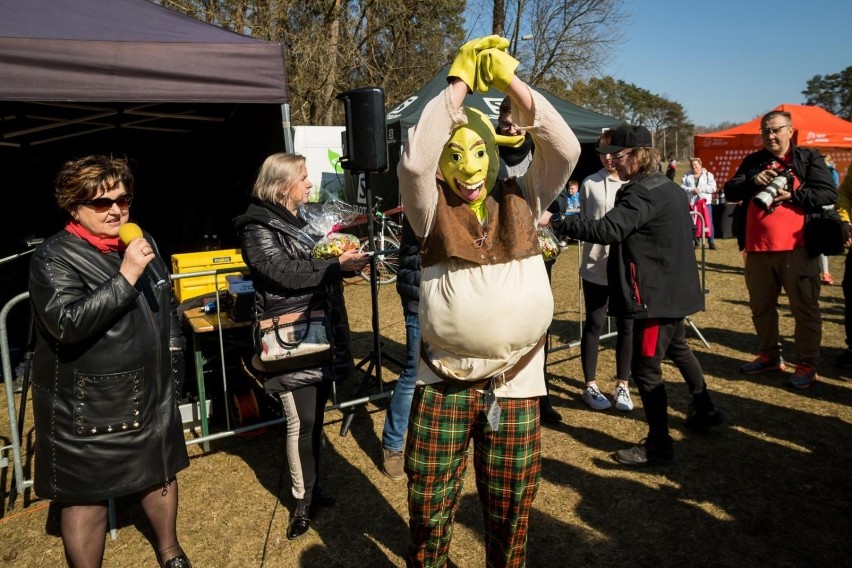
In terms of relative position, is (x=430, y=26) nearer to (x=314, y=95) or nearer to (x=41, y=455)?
(x=314, y=95)

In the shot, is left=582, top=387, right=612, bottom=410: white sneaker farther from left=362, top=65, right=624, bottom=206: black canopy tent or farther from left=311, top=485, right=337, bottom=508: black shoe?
left=362, top=65, right=624, bottom=206: black canopy tent

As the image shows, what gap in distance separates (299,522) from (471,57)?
231cm

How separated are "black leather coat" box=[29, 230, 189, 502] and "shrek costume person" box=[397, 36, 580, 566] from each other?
1.05m

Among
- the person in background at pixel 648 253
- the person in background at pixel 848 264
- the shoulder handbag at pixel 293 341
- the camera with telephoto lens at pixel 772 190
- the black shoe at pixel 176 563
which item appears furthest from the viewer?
the person in background at pixel 848 264

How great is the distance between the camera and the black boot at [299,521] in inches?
111

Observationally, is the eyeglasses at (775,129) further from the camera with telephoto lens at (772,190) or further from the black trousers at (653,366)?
the black trousers at (653,366)

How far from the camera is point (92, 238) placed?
2.12 metres

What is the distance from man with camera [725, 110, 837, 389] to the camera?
412 centimetres

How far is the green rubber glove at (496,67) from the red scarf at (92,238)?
1497 millimetres

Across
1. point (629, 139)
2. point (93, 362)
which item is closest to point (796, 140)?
point (629, 139)

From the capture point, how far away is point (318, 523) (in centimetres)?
294

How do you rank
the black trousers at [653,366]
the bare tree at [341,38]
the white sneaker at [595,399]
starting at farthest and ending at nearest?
the bare tree at [341,38] → the white sneaker at [595,399] → the black trousers at [653,366]

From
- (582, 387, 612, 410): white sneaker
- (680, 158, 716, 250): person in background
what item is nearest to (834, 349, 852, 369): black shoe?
(582, 387, 612, 410): white sneaker

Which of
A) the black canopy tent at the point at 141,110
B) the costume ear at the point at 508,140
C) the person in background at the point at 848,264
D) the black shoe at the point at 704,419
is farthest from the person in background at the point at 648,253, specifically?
the person in background at the point at 848,264
